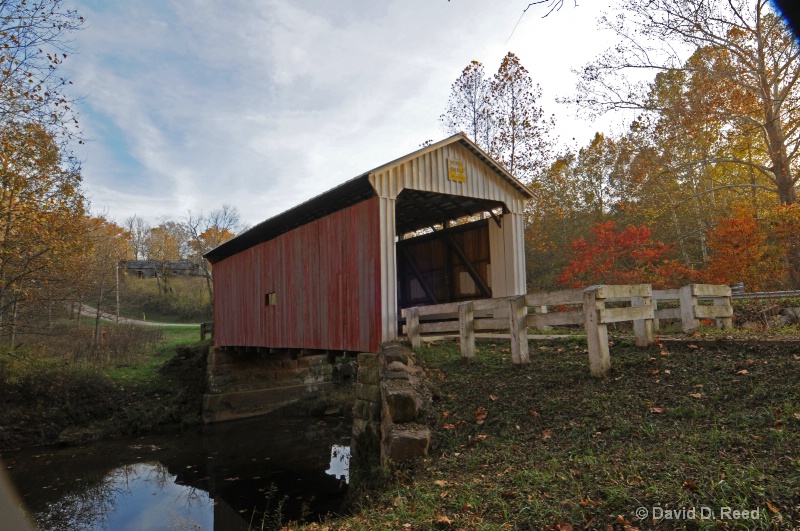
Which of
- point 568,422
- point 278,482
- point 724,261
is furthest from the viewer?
point 724,261

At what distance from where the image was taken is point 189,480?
1010 centimetres

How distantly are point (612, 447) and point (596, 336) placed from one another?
1633 mm

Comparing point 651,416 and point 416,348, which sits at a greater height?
point 416,348

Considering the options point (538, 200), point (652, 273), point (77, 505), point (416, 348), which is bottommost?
point (77, 505)

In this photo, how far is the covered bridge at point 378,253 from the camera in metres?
8.59

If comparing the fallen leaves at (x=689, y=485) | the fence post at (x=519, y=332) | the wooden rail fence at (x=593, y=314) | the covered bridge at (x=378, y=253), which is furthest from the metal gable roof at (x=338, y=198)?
the fallen leaves at (x=689, y=485)

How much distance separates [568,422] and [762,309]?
615 cm

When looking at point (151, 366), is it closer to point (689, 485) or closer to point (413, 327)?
point (413, 327)

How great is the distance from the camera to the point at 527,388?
564 cm

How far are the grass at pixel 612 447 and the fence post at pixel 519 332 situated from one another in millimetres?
153

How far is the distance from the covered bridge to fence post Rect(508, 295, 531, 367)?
246 centimetres

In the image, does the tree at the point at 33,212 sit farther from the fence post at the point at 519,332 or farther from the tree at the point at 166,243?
the tree at the point at 166,243

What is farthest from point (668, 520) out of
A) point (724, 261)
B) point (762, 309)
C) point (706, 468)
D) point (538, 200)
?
point (538, 200)

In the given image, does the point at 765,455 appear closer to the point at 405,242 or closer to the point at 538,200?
the point at 405,242
